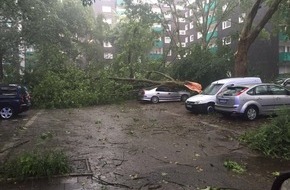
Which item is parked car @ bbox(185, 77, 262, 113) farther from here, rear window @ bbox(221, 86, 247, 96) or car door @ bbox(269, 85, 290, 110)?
car door @ bbox(269, 85, 290, 110)

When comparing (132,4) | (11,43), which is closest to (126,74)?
(132,4)

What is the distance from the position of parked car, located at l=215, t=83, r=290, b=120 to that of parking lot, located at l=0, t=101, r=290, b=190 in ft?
1.74

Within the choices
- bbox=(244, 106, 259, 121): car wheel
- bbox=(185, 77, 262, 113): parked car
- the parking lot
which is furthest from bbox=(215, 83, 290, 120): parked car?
bbox=(185, 77, 262, 113): parked car

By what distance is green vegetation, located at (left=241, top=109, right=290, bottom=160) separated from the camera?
853 cm

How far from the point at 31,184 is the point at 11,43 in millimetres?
24221

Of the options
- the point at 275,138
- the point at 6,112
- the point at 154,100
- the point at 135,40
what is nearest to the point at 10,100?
the point at 6,112

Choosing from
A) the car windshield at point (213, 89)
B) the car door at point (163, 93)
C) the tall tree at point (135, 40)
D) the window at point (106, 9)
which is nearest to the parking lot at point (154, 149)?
the car windshield at point (213, 89)

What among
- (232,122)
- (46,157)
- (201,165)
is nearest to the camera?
(46,157)

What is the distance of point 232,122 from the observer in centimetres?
1376

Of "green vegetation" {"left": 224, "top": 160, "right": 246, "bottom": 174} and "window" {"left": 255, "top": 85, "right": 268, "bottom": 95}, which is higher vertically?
"window" {"left": 255, "top": 85, "right": 268, "bottom": 95}

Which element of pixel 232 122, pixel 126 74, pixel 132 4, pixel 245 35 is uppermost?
pixel 132 4

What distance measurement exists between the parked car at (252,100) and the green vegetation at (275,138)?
4212 millimetres

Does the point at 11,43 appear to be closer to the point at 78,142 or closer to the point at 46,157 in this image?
the point at 78,142

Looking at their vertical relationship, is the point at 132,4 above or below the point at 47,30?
above
